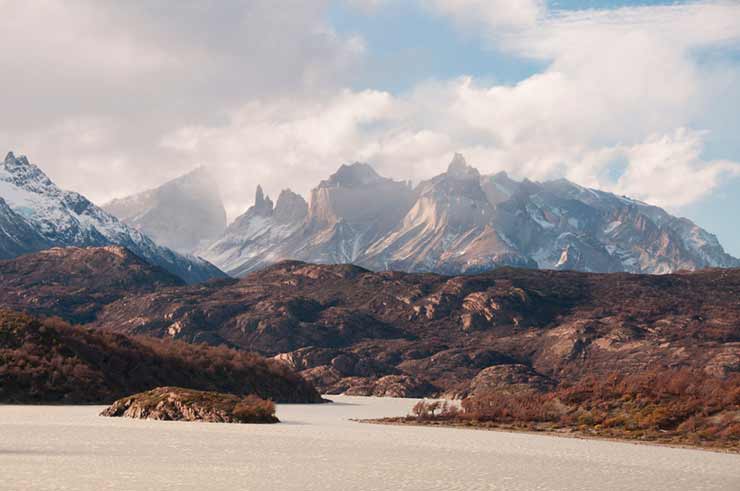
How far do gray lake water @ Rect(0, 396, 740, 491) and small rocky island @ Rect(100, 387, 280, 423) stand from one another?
5332 millimetres

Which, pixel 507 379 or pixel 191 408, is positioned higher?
pixel 507 379

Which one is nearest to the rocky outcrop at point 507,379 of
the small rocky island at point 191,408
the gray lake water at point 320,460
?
the small rocky island at point 191,408

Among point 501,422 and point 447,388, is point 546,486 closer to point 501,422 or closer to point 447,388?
point 501,422

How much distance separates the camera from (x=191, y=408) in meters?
60.5

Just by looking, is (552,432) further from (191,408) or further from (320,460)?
(320,460)

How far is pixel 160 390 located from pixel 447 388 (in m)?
105

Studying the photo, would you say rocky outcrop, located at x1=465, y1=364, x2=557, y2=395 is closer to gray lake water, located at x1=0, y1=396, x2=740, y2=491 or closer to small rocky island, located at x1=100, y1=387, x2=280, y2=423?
small rocky island, located at x1=100, y1=387, x2=280, y2=423

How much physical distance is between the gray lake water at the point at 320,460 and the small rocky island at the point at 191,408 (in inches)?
210

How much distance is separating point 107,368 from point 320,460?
59096 mm

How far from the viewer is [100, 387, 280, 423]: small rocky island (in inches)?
2345

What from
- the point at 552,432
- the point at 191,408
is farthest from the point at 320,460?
the point at 191,408

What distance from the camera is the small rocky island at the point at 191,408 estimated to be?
59562 mm

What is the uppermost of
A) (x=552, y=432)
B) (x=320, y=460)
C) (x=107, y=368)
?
(x=107, y=368)

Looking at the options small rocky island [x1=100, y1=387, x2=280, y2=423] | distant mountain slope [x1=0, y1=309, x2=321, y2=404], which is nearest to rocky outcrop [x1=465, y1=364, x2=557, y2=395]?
distant mountain slope [x1=0, y1=309, x2=321, y2=404]
